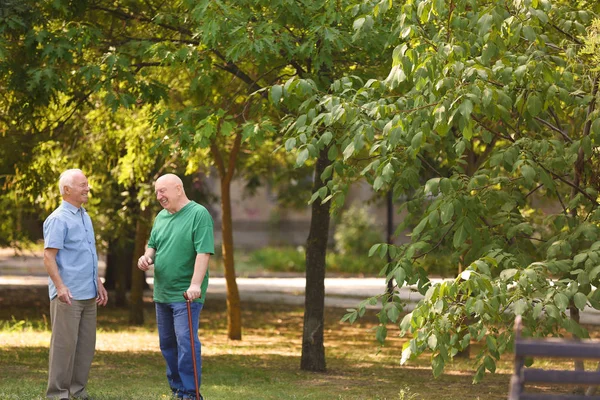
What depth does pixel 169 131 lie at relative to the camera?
1042 cm

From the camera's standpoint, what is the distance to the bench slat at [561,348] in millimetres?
4633

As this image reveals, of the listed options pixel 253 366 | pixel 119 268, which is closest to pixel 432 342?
pixel 253 366

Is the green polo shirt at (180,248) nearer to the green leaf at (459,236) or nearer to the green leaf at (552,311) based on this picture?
the green leaf at (459,236)

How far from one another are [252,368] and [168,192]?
17.1 ft

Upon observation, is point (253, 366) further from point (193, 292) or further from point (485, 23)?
point (485, 23)

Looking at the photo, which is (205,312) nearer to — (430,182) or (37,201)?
(37,201)

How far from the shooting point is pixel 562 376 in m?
4.81

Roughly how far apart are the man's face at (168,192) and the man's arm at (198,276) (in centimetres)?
51

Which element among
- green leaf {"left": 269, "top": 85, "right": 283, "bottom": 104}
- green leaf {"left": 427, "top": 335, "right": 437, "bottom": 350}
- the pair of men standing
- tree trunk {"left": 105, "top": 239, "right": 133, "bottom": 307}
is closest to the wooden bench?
green leaf {"left": 427, "top": 335, "right": 437, "bottom": 350}

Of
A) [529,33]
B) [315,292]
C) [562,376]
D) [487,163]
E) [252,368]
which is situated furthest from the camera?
[252,368]

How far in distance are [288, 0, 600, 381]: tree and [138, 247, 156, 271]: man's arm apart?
1509mm

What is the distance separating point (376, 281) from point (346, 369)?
21125 millimetres

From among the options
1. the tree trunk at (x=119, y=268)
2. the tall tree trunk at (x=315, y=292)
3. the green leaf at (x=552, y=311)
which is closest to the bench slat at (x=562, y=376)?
the green leaf at (x=552, y=311)

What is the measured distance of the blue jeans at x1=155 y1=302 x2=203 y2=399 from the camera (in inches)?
301
